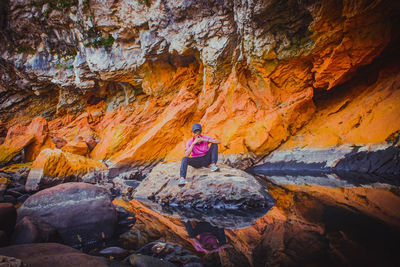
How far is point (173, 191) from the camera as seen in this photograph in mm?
4410

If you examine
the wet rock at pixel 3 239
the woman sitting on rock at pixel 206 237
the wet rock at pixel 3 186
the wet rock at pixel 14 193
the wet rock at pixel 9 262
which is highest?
the wet rock at pixel 9 262

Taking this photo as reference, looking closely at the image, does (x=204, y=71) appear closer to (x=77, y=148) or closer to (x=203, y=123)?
(x=203, y=123)

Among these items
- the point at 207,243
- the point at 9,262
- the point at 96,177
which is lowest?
the point at 96,177

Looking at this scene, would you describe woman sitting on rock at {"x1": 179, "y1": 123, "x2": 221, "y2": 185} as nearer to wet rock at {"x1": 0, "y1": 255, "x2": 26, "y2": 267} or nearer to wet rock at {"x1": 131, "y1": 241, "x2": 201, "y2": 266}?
wet rock at {"x1": 131, "y1": 241, "x2": 201, "y2": 266}

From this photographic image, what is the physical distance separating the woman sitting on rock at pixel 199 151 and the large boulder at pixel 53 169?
5.73m

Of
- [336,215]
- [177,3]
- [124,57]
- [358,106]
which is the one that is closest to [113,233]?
[336,215]

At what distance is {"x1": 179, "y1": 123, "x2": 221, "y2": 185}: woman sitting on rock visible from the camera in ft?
14.6

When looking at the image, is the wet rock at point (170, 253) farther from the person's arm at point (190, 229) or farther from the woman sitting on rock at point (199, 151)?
the woman sitting on rock at point (199, 151)

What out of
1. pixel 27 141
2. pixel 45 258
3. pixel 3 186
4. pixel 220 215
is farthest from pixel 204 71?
pixel 27 141

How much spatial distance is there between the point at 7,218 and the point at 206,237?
2.32 m

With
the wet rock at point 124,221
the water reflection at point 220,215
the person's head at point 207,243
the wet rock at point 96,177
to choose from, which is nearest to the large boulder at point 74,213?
the wet rock at point 124,221

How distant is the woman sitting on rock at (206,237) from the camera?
83.2 inches

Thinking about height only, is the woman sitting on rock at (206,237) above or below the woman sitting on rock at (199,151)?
below

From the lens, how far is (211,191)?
3.91 meters
